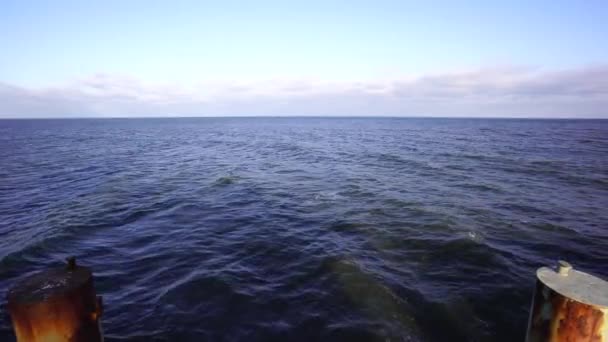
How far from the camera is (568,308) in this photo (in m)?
3.86

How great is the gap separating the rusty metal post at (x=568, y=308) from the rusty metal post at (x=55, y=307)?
18.8 feet

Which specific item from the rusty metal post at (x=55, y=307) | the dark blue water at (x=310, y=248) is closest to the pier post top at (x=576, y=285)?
the dark blue water at (x=310, y=248)

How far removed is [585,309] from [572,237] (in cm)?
1029

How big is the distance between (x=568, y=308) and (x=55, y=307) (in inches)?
236

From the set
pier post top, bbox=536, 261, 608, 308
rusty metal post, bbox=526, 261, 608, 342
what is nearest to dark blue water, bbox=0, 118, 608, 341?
rusty metal post, bbox=526, 261, 608, 342

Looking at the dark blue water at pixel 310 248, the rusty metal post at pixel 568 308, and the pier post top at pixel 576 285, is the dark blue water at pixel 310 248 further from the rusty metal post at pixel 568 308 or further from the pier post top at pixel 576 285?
the pier post top at pixel 576 285

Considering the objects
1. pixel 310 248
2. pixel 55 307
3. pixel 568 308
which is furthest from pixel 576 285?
pixel 310 248

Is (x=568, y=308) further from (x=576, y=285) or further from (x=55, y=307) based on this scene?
(x=55, y=307)

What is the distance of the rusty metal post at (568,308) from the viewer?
375 centimetres

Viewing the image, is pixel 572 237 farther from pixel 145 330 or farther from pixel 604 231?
pixel 145 330

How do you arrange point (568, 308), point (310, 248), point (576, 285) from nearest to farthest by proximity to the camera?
point (568, 308)
point (576, 285)
point (310, 248)

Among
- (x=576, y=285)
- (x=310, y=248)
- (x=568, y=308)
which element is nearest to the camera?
(x=568, y=308)

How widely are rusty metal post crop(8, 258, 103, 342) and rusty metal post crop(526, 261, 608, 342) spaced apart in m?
5.74

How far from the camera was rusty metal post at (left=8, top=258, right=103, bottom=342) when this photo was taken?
3.86 meters
